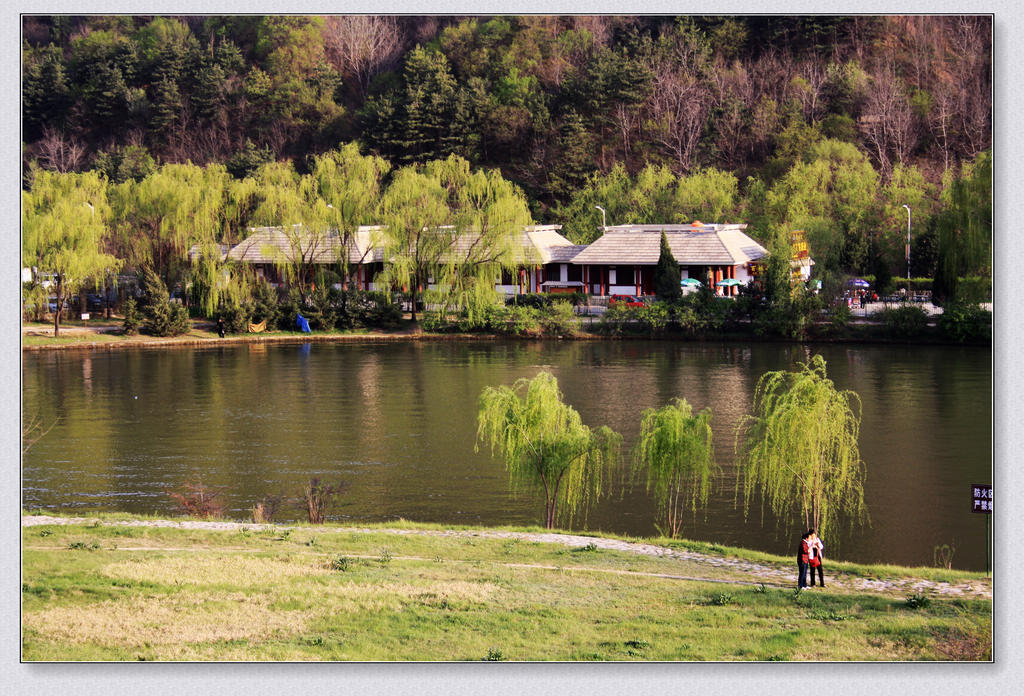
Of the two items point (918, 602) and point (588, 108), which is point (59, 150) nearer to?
point (588, 108)

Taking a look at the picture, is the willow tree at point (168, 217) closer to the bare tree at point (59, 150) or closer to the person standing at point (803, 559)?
the bare tree at point (59, 150)

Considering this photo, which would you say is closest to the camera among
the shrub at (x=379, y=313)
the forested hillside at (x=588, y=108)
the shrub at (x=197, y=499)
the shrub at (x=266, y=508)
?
the shrub at (x=266, y=508)

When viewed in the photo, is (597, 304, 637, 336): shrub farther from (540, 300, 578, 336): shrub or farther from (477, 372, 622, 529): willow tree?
(477, 372, 622, 529): willow tree

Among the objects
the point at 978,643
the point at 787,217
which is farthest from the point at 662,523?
the point at 787,217

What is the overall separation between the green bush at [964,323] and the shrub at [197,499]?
2162 centimetres

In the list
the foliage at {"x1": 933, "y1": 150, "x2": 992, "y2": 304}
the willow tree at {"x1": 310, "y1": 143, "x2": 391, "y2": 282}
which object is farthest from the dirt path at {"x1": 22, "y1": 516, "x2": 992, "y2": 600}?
the willow tree at {"x1": 310, "y1": 143, "x2": 391, "y2": 282}

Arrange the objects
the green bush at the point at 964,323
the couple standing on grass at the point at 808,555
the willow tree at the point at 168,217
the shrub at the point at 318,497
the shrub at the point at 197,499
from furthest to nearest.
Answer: the willow tree at the point at 168,217 < the green bush at the point at 964,323 < the shrub at the point at 197,499 < the shrub at the point at 318,497 < the couple standing on grass at the point at 808,555

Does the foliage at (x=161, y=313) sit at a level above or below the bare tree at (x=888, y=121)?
below

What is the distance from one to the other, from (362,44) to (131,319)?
1362cm

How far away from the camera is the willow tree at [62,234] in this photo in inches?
→ 1527

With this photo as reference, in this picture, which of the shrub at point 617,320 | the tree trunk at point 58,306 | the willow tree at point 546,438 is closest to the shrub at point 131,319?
the tree trunk at point 58,306

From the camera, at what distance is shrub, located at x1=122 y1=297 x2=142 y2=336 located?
1587 inches

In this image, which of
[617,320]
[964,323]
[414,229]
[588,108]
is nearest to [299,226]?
[414,229]

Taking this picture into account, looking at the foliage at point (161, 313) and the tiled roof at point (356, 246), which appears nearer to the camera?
the foliage at point (161, 313)
